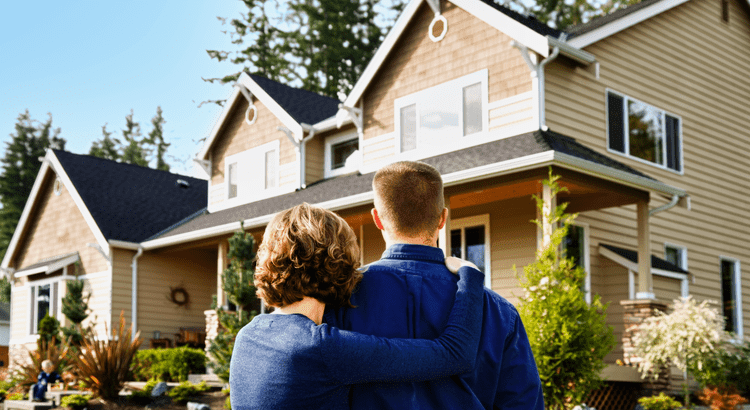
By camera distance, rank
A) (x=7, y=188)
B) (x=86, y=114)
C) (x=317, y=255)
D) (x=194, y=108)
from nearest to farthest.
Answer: (x=317, y=255)
(x=194, y=108)
(x=7, y=188)
(x=86, y=114)

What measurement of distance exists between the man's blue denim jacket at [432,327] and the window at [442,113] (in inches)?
407

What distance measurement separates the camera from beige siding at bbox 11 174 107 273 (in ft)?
63.2

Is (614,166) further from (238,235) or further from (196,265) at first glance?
(196,265)

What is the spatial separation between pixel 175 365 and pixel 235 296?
3613 mm

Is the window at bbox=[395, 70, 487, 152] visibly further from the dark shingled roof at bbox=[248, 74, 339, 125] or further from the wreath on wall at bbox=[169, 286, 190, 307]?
the wreath on wall at bbox=[169, 286, 190, 307]

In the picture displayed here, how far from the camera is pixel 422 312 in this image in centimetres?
224

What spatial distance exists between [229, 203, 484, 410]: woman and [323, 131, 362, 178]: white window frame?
44.6 ft

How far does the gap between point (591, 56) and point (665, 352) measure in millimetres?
4970

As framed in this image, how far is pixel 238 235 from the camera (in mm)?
12328

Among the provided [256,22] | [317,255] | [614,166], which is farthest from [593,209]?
[256,22]

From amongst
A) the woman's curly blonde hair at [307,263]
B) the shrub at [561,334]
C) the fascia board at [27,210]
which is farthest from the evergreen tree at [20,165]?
the woman's curly blonde hair at [307,263]

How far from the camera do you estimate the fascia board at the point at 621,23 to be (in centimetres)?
1221

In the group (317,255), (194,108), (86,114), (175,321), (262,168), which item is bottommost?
(175,321)

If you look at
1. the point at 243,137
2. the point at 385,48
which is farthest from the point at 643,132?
the point at 243,137
